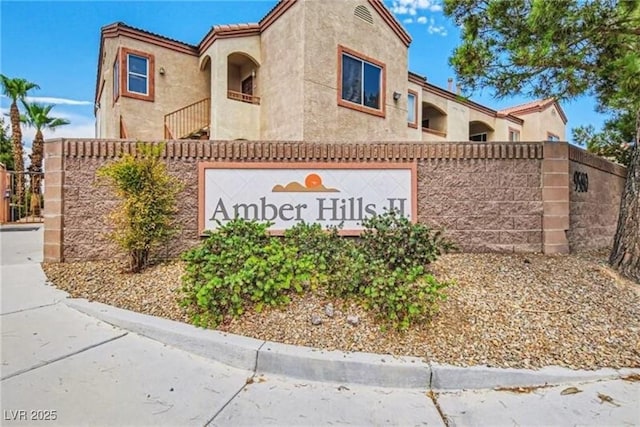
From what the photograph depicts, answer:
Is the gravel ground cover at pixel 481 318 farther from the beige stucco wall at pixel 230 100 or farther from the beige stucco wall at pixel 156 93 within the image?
the beige stucco wall at pixel 156 93

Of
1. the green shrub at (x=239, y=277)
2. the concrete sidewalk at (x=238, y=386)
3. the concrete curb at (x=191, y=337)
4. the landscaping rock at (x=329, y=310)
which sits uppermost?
the green shrub at (x=239, y=277)

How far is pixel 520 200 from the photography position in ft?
19.1

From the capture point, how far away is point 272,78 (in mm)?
11961

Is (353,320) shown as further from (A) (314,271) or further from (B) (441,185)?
(B) (441,185)

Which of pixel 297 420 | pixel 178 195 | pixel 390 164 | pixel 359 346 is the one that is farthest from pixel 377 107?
pixel 297 420

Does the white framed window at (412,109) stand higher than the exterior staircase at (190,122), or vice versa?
the white framed window at (412,109)

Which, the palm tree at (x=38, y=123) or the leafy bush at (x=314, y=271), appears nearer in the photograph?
the leafy bush at (x=314, y=271)

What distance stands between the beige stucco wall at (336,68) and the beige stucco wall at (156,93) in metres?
4.67

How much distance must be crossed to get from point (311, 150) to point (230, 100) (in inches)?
289

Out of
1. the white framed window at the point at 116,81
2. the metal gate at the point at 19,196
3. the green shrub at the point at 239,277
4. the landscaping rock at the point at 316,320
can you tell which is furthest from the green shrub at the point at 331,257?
the metal gate at the point at 19,196

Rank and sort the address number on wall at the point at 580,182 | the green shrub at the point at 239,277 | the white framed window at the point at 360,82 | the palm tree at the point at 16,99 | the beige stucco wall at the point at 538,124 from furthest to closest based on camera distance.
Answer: the beige stucco wall at the point at 538,124 → the palm tree at the point at 16,99 → the white framed window at the point at 360,82 → the address number on wall at the point at 580,182 → the green shrub at the point at 239,277

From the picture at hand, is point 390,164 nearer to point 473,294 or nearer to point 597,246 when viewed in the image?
point 473,294

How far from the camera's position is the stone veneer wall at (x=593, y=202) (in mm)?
6172

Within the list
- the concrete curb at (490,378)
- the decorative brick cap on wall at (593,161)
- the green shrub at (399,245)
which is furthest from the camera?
the decorative brick cap on wall at (593,161)
